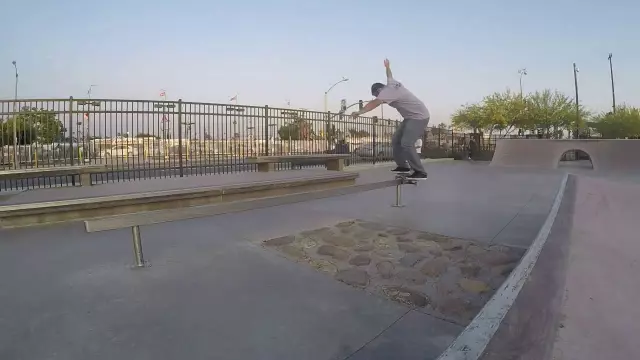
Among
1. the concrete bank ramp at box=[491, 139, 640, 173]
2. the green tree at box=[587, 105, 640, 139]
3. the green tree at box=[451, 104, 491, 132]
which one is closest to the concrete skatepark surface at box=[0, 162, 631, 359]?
the concrete bank ramp at box=[491, 139, 640, 173]

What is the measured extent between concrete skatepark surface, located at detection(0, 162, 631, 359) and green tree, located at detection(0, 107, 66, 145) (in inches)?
187

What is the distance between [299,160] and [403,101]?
16.0ft

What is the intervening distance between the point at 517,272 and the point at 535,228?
3696mm

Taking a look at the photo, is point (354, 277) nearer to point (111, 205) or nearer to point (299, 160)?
point (111, 205)

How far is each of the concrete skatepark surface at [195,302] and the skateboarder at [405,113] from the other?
1.09 metres

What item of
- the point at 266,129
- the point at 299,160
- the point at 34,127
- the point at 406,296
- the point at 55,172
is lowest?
the point at 406,296

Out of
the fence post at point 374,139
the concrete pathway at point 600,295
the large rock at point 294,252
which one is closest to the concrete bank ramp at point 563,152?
the fence post at point 374,139

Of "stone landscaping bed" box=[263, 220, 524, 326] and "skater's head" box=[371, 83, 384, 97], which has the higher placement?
"skater's head" box=[371, 83, 384, 97]

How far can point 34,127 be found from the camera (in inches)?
351

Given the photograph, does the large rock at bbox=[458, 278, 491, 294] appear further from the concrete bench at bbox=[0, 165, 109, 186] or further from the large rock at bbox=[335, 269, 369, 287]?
the concrete bench at bbox=[0, 165, 109, 186]

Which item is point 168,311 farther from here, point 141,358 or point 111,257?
point 111,257

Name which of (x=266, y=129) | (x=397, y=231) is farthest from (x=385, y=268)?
(x=266, y=129)

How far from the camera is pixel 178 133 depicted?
32.8 ft

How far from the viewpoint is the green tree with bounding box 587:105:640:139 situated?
45562 millimetres
